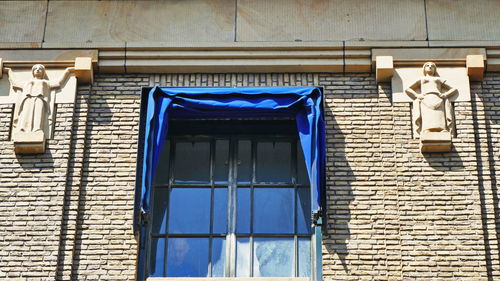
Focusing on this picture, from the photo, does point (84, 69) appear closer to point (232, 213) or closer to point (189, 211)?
point (189, 211)

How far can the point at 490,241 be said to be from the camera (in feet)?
50.8

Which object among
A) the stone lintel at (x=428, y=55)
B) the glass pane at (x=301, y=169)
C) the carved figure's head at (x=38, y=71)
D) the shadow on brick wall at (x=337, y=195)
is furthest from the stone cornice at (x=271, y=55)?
the glass pane at (x=301, y=169)

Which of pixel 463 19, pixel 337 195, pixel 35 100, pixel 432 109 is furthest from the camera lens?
pixel 463 19

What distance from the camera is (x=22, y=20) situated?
17.5 meters

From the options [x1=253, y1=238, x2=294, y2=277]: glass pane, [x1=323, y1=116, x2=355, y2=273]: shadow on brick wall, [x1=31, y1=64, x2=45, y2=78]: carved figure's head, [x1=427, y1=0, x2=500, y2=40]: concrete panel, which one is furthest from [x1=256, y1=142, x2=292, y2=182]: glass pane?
[x1=31, y1=64, x2=45, y2=78]: carved figure's head

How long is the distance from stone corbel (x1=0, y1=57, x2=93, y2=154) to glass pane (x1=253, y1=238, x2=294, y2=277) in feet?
11.8

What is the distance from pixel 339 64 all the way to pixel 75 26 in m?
4.29

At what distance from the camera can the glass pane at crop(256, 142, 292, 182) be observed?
16.6 m

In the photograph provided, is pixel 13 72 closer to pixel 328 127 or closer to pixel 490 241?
pixel 328 127

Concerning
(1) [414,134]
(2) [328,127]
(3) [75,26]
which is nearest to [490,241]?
(1) [414,134]

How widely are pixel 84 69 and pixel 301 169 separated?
3718 mm

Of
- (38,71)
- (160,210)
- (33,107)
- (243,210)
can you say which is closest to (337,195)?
(243,210)

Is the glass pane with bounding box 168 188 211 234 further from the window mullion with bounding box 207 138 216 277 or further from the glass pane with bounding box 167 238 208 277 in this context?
the glass pane with bounding box 167 238 208 277

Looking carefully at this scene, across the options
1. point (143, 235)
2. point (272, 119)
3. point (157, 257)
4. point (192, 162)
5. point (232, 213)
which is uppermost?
point (272, 119)
